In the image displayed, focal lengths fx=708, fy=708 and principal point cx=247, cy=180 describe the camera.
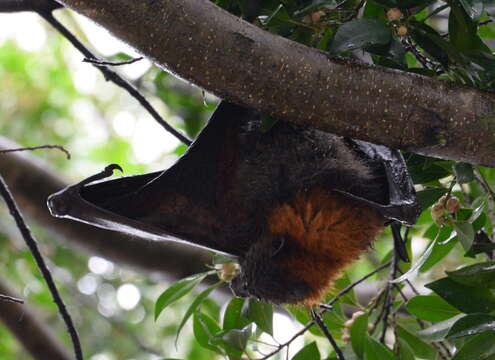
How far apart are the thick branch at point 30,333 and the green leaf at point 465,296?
231 cm

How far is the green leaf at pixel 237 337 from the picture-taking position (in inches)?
90.2

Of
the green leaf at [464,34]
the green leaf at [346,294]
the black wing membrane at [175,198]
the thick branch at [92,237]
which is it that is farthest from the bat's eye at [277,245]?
the thick branch at [92,237]

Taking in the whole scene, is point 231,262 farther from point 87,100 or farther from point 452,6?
point 87,100

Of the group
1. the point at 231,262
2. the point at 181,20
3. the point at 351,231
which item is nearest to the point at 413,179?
the point at 351,231

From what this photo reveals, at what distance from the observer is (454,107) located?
178 centimetres

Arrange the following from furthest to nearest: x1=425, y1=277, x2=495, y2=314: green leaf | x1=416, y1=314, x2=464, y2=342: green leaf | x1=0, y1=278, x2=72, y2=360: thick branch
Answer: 1. x1=0, y1=278, x2=72, y2=360: thick branch
2. x1=416, y1=314, x2=464, y2=342: green leaf
3. x1=425, y1=277, x2=495, y2=314: green leaf

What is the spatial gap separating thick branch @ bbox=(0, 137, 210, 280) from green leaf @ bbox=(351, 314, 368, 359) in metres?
1.66

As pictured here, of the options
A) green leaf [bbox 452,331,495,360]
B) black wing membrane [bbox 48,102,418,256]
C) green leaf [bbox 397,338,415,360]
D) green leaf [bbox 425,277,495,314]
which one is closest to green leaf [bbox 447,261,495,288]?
green leaf [bbox 425,277,495,314]

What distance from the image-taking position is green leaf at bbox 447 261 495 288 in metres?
2.01

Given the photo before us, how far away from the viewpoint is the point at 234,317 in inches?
97.6

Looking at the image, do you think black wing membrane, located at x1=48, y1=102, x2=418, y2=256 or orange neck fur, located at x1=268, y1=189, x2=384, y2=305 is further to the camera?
black wing membrane, located at x1=48, y1=102, x2=418, y2=256

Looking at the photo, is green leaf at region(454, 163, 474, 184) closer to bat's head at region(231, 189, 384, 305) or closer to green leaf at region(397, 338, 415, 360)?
bat's head at region(231, 189, 384, 305)

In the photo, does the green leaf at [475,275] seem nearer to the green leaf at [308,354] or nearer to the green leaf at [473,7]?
the green leaf at [308,354]

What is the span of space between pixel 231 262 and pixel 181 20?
3.71ft
